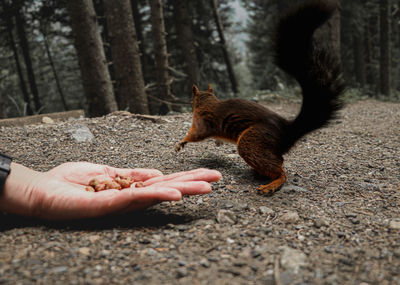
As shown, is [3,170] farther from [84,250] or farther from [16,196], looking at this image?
[84,250]

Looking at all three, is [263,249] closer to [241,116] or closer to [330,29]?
[241,116]

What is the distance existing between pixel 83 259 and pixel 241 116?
157 centimetres

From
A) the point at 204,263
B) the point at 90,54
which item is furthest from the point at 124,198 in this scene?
the point at 90,54

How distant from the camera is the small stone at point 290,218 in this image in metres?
1.82

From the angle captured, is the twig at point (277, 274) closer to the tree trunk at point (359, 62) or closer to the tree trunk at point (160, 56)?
the tree trunk at point (160, 56)

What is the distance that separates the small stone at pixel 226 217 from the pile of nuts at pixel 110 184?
59cm

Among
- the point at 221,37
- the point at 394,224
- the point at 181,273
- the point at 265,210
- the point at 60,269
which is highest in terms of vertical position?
the point at 221,37

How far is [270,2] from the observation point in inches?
503

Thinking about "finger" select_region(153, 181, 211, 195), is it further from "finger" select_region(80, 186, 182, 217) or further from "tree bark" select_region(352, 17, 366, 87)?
"tree bark" select_region(352, 17, 366, 87)

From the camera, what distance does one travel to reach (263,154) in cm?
221

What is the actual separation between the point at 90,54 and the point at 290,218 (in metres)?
4.47

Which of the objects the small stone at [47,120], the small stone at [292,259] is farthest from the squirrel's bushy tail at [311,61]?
the small stone at [47,120]

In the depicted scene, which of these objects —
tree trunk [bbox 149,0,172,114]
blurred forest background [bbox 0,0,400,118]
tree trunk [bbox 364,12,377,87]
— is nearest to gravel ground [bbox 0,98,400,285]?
blurred forest background [bbox 0,0,400,118]

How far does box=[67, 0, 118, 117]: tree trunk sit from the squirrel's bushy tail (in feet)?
12.3
